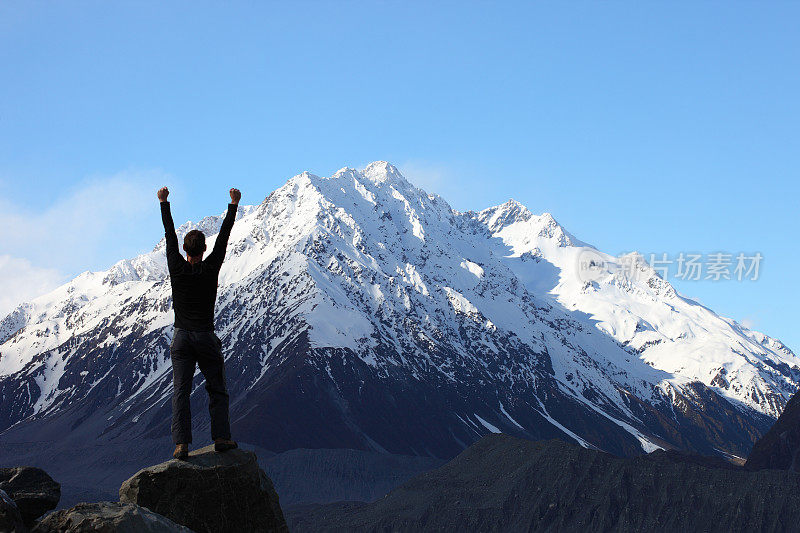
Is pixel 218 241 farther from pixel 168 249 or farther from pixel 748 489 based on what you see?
pixel 748 489

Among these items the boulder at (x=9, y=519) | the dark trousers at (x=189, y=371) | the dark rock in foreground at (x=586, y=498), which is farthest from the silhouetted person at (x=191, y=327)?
the dark rock in foreground at (x=586, y=498)

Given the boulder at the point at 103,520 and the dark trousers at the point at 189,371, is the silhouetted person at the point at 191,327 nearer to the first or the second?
the dark trousers at the point at 189,371

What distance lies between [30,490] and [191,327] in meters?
3.83

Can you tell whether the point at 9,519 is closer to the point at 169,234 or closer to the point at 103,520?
the point at 103,520

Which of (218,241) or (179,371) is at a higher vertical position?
(218,241)

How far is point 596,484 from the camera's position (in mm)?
150375

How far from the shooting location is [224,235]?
13648 millimetres

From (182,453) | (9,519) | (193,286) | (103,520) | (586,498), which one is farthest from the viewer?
(586,498)

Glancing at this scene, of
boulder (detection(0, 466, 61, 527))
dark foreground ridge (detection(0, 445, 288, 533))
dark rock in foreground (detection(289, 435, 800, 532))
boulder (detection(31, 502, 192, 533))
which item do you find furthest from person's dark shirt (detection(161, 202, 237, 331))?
dark rock in foreground (detection(289, 435, 800, 532))

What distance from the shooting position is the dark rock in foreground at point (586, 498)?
137 meters

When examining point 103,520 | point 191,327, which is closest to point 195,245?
point 191,327

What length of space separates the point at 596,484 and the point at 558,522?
414 inches

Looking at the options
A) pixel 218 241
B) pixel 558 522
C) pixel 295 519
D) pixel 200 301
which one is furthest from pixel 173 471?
pixel 295 519

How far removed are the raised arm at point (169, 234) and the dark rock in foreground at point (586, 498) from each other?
135 m
